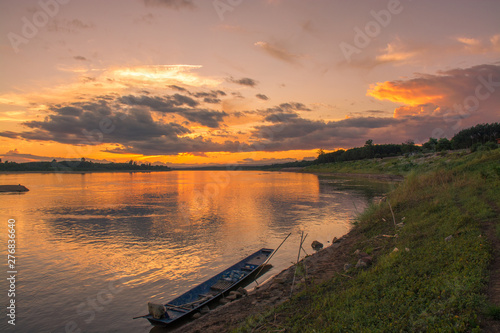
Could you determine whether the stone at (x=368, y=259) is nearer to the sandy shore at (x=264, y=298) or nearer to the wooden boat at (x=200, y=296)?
the sandy shore at (x=264, y=298)

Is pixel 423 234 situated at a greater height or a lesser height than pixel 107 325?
greater

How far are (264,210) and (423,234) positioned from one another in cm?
2786

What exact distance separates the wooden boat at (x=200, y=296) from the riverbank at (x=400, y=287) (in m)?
0.79

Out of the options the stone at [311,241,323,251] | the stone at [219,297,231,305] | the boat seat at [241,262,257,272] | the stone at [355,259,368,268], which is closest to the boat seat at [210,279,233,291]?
the stone at [219,297,231,305]

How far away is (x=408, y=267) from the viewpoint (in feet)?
36.1

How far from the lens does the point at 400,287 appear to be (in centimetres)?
951

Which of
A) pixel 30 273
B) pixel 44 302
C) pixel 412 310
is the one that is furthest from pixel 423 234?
pixel 30 273

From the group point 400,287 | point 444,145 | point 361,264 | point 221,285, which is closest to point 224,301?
point 221,285

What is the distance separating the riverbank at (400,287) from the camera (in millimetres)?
7504

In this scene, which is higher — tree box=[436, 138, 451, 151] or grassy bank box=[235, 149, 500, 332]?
tree box=[436, 138, 451, 151]

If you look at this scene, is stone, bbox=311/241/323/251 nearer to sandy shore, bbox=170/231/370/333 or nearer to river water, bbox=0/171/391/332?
river water, bbox=0/171/391/332

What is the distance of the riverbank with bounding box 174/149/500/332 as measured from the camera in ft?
24.6

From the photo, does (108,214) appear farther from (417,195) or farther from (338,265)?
(417,195)

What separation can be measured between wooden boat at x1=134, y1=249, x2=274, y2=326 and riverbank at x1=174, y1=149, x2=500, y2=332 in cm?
79
